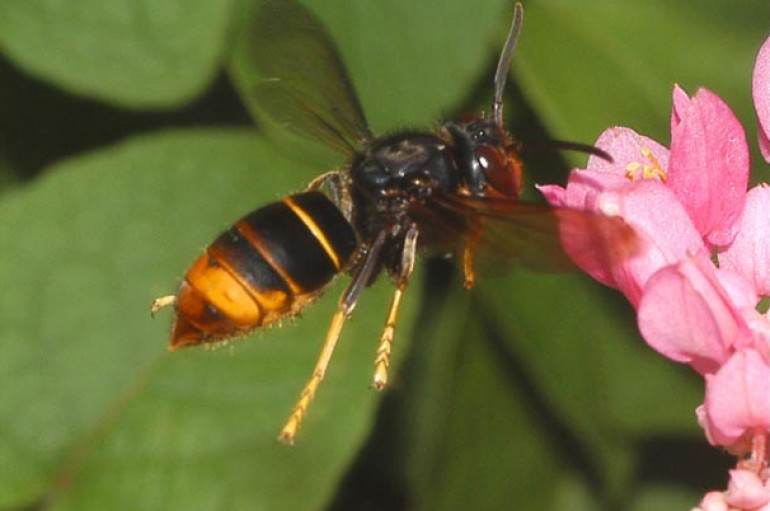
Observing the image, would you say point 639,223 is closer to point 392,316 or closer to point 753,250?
point 753,250

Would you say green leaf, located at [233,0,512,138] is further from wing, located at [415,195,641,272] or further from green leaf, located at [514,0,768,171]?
wing, located at [415,195,641,272]

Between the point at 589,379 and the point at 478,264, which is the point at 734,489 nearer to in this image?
the point at 478,264

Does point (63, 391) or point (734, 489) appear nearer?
point (734, 489)

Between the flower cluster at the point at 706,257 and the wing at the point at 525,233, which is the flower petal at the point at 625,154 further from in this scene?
the wing at the point at 525,233

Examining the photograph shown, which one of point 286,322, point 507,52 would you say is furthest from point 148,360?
point 507,52

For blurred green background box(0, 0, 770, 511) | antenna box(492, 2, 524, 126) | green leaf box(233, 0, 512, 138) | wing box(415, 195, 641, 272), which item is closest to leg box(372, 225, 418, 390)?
wing box(415, 195, 641, 272)

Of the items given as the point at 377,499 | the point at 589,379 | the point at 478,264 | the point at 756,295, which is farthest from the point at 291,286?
the point at 377,499

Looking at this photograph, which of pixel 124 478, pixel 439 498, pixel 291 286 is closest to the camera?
pixel 291 286
